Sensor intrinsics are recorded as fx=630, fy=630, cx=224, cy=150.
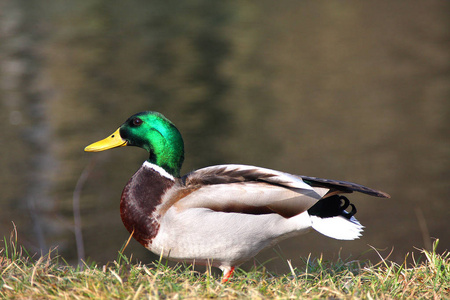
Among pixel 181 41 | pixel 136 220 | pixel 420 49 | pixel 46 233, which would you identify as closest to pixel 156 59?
pixel 181 41

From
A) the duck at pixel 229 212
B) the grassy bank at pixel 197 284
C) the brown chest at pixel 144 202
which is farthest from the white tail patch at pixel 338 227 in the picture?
the brown chest at pixel 144 202

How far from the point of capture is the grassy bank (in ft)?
8.79

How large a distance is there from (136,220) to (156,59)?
16425mm

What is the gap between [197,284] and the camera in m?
2.97

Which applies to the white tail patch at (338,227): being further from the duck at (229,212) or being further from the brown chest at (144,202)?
the brown chest at (144,202)

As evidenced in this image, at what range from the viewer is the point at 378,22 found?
79.3ft

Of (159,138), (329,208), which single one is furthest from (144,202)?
(329,208)

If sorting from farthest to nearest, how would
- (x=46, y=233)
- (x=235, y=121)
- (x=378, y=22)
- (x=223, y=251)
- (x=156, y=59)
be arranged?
(x=378, y=22) → (x=156, y=59) → (x=235, y=121) → (x=46, y=233) → (x=223, y=251)

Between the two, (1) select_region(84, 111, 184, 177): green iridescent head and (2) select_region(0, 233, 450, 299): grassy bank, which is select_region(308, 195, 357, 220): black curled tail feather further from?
(1) select_region(84, 111, 184, 177): green iridescent head

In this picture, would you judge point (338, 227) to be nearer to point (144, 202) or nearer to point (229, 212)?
point (229, 212)

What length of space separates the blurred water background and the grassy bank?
64 centimetres

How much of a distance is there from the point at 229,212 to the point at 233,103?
1154 cm

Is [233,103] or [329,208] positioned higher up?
[329,208]

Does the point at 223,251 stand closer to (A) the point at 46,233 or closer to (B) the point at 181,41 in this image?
(A) the point at 46,233
